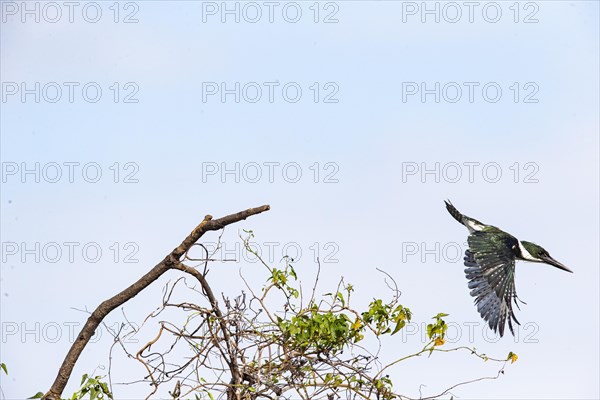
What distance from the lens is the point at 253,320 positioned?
304cm

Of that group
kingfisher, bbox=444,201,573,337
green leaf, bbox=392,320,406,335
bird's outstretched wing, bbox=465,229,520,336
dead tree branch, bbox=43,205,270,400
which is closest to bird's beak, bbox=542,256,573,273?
kingfisher, bbox=444,201,573,337

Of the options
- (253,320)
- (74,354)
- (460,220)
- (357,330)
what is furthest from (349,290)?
(460,220)

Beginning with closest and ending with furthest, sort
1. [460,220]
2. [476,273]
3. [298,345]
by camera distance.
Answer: [298,345] → [476,273] → [460,220]

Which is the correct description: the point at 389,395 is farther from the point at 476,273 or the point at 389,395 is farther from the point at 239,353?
the point at 476,273

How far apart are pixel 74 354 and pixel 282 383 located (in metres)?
0.78

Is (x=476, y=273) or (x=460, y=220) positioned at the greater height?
(x=460, y=220)

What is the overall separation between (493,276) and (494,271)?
0.03 m

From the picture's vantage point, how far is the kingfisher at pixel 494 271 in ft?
16.2

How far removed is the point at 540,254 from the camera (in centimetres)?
570

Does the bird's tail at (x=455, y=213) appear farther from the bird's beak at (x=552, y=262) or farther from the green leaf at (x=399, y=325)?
the green leaf at (x=399, y=325)

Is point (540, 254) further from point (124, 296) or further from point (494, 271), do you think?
point (124, 296)

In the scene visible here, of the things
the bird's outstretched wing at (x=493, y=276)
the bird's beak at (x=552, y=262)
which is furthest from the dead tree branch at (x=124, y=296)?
the bird's beak at (x=552, y=262)

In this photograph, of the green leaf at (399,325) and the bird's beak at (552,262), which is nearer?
the green leaf at (399,325)

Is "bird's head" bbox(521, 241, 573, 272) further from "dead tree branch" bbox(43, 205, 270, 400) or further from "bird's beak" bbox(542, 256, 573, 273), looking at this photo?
"dead tree branch" bbox(43, 205, 270, 400)
